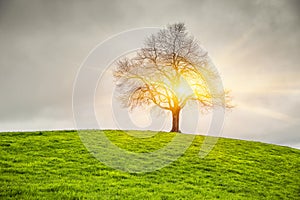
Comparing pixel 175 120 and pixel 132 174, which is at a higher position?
pixel 175 120

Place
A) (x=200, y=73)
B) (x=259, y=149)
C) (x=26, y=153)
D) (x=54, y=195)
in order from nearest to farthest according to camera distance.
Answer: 1. (x=54, y=195)
2. (x=26, y=153)
3. (x=259, y=149)
4. (x=200, y=73)

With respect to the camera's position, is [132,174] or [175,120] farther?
[175,120]

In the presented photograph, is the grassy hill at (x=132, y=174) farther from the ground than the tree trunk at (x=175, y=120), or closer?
closer

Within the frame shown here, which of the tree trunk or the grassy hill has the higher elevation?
the tree trunk

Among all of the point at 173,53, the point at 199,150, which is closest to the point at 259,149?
the point at 199,150

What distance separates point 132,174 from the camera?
22.9m

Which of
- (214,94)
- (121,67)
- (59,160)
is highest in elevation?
(121,67)

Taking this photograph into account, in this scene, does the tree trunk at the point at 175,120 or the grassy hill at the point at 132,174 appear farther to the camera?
the tree trunk at the point at 175,120

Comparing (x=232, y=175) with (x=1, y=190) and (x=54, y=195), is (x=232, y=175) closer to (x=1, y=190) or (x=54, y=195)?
(x=54, y=195)

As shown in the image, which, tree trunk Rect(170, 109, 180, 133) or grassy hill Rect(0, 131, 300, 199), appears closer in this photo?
grassy hill Rect(0, 131, 300, 199)

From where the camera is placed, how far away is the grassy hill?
729 inches

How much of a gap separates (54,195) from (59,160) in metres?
7.91

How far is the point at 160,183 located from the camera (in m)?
21.5

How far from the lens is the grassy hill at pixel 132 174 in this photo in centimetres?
1852
